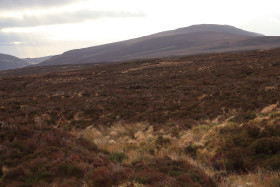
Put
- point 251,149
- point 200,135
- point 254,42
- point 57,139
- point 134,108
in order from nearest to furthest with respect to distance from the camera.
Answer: point 251,149, point 57,139, point 200,135, point 134,108, point 254,42

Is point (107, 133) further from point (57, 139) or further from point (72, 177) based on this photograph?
point (72, 177)

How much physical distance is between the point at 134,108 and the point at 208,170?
11.8 meters

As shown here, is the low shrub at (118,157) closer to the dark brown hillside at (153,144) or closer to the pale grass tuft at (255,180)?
the dark brown hillside at (153,144)

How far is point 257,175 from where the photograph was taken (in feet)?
20.3

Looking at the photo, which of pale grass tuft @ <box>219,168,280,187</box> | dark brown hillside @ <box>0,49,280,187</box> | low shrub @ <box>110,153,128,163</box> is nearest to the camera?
pale grass tuft @ <box>219,168,280,187</box>

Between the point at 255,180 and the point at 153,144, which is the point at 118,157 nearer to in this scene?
the point at 153,144

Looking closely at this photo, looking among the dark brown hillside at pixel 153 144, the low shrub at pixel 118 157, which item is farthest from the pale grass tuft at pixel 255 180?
the low shrub at pixel 118 157

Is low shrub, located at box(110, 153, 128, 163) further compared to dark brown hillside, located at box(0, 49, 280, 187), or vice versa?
low shrub, located at box(110, 153, 128, 163)

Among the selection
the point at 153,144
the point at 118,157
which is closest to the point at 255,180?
the point at 118,157

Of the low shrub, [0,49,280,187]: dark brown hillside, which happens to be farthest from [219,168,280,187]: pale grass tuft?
the low shrub

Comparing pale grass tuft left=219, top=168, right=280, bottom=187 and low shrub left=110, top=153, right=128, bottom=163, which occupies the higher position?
pale grass tuft left=219, top=168, right=280, bottom=187

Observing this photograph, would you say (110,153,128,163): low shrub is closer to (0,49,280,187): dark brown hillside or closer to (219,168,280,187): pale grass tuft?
(0,49,280,187): dark brown hillside

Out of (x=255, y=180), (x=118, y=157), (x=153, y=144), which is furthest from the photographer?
(x=153, y=144)

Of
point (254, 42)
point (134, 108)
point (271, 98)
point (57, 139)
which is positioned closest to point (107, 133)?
point (57, 139)
